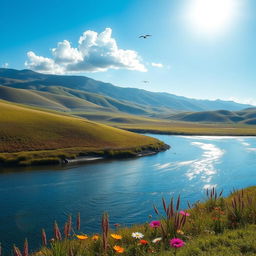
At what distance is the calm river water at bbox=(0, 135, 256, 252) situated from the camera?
1292 inches

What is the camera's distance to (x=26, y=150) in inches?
3046

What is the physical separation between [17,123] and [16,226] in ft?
233

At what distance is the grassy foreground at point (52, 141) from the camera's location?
7402 centimetres

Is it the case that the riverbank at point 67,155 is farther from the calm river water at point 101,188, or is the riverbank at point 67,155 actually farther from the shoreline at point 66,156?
the calm river water at point 101,188

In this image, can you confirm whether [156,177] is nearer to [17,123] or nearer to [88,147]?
[88,147]

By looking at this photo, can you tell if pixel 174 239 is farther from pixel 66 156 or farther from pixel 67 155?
pixel 67 155

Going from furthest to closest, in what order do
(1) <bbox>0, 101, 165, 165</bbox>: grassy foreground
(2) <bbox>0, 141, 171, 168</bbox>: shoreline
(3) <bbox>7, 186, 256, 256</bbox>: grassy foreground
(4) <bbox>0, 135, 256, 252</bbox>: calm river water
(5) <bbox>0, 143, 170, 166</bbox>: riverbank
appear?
(1) <bbox>0, 101, 165, 165</bbox>: grassy foreground → (5) <bbox>0, 143, 170, 166</bbox>: riverbank → (2) <bbox>0, 141, 171, 168</bbox>: shoreline → (4) <bbox>0, 135, 256, 252</bbox>: calm river water → (3) <bbox>7, 186, 256, 256</bbox>: grassy foreground

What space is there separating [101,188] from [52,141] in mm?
43724

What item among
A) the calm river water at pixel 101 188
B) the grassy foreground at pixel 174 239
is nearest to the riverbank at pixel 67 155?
the calm river water at pixel 101 188

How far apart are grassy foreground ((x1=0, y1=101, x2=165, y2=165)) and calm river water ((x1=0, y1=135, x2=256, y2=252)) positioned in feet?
29.8

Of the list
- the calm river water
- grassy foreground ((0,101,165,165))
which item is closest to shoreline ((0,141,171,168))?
grassy foreground ((0,101,165,165))

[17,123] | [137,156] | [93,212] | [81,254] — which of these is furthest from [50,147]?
[81,254]

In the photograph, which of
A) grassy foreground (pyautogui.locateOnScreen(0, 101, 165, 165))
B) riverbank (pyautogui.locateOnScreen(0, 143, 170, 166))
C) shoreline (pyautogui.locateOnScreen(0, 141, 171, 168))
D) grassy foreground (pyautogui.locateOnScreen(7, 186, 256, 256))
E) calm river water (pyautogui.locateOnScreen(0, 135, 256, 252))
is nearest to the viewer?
grassy foreground (pyautogui.locateOnScreen(7, 186, 256, 256))

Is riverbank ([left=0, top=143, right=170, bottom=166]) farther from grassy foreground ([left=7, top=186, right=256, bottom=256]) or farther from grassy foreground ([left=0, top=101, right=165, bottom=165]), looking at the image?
grassy foreground ([left=7, top=186, right=256, bottom=256])
